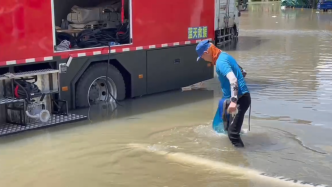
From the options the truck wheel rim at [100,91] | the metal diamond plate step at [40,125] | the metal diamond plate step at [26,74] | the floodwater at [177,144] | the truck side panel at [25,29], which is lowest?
the floodwater at [177,144]

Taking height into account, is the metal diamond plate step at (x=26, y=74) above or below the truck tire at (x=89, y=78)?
above

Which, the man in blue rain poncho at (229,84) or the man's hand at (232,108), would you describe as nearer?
the man's hand at (232,108)

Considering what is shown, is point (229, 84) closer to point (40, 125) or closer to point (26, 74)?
point (40, 125)

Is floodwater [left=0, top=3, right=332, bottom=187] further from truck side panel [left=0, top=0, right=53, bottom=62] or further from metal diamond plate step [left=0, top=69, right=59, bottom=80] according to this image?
truck side panel [left=0, top=0, right=53, bottom=62]

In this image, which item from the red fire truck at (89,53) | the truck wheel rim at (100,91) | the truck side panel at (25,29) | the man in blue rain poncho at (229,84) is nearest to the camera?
the man in blue rain poncho at (229,84)

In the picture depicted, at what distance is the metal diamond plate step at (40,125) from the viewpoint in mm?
7961

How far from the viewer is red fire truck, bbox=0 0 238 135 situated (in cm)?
816

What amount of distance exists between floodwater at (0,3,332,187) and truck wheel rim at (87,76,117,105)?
29 cm

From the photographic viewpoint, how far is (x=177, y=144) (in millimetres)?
7477

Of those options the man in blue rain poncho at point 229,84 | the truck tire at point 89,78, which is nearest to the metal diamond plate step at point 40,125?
the truck tire at point 89,78

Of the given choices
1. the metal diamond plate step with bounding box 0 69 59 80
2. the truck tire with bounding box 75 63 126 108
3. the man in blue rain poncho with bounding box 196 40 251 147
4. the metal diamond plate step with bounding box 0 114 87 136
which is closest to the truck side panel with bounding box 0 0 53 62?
the metal diamond plate step with bounding box 0 69 59 80

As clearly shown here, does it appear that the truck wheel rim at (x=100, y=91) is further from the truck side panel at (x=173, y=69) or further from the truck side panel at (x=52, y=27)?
the truck side panel at (x=173, y=69)

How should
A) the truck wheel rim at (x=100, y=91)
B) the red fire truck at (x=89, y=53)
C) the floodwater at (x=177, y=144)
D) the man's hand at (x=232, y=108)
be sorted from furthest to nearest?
the truck wheel rim at (x=100, y=91), the red fire truck at (x=89, y=53), the man's hand at (x=232, y=108), the floodwater at (x=177, y=144)

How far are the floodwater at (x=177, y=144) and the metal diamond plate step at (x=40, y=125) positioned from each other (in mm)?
94
